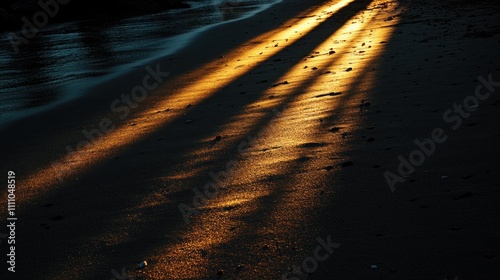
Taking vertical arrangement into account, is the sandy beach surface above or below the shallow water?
above

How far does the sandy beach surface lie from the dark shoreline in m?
20.1

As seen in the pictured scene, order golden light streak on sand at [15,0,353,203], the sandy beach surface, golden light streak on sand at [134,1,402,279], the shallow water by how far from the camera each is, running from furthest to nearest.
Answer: the shallow water, golden light streak on sand at [15,0,353,203], golden light streak on sand at [134,1,402,279], the sandy beach surface

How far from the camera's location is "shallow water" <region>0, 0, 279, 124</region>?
9625mm

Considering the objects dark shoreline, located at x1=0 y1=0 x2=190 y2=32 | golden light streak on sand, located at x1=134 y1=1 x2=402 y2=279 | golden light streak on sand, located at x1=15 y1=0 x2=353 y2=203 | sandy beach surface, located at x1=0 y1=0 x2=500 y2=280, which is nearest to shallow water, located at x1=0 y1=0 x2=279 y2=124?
sandy beach surface, located at x1=0 y1=0 x2=500 y2=280

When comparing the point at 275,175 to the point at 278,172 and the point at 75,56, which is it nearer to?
the point at 278,172

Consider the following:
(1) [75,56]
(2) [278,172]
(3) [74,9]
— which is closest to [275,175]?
(2) [278,172]

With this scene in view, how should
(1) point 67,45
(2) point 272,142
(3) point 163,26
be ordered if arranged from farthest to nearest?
(3) point 163,26 → (1) point 67,45 → (2) point 272,142

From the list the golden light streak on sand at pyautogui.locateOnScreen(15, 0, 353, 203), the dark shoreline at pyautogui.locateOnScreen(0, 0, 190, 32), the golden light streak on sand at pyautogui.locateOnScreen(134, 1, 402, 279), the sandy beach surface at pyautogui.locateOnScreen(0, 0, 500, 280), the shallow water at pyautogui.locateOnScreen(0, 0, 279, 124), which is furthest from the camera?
the dark shoreline at pyautogui.locateOnScreen(0, 0, 190, 32)

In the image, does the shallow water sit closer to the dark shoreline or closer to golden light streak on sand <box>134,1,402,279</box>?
golden light streak on sand <box>134,1,402,279</box>

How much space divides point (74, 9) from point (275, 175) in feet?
89.3

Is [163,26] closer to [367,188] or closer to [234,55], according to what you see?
[234,55]

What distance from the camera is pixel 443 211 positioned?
371 cm

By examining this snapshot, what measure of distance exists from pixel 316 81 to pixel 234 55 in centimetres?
409

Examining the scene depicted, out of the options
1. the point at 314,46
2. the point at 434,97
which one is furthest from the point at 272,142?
the point at 314,46
